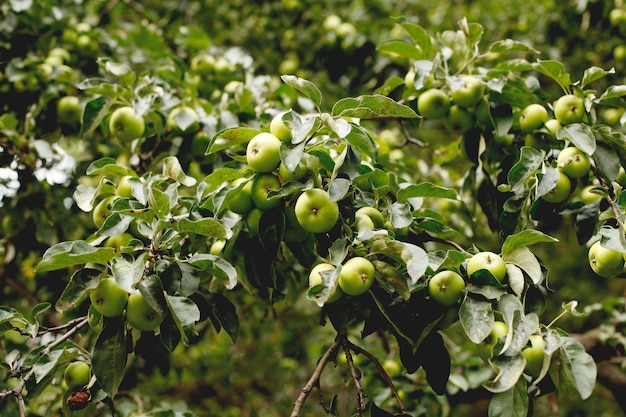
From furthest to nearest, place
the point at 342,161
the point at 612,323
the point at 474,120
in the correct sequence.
Answer: the point at 612,323 → the point at 474,120 → the point at 342,161

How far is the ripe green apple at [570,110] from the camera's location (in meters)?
1.40

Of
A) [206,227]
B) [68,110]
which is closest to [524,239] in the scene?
[206,227]

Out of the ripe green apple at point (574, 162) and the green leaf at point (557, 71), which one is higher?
the green leaf at point (557, 71)

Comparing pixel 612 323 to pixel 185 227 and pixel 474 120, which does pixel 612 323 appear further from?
pixel 185 227

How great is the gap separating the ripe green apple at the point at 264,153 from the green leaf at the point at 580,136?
726 mm

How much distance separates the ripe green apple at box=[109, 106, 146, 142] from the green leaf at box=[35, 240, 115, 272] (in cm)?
60

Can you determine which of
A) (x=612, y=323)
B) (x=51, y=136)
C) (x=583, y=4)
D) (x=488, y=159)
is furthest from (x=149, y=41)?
(x=612, y=323)

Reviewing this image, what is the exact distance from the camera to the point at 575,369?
983 millimetres

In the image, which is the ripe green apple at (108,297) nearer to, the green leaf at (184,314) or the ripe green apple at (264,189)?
the green leaf at (184,314)

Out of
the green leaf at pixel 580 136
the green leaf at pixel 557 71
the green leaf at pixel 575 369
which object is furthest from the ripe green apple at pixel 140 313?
the green leaf at pixel 557 71

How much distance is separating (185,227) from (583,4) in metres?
2.45

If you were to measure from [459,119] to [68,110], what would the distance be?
1.40 metres

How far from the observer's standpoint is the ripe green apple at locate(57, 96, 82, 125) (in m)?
1.97

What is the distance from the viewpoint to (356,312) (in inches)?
46.8
